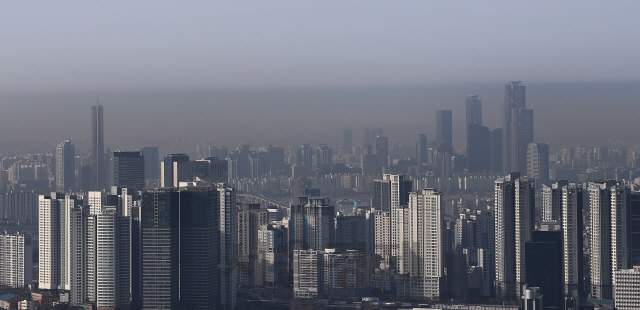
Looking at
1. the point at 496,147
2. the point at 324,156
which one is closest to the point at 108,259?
the point at 324,156

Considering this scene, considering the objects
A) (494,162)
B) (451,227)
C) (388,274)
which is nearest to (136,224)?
(388,274)

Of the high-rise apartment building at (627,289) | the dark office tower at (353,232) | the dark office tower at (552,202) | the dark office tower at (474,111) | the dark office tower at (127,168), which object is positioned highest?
the dark office tower at (474,111)

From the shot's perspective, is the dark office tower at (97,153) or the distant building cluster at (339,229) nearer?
the distant building cluster at (339,229)

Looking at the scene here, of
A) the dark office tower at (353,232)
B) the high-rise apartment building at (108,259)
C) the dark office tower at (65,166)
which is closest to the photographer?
the high-rise apartment building at (108,259)

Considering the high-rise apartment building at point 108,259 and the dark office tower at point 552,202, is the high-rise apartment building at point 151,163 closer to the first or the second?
the high-rise apartment building at point 108,259

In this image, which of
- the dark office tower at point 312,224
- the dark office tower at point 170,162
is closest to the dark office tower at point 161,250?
the dark office tower at point 312,224

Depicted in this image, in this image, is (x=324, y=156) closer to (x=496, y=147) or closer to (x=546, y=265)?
(x=496, y=147)

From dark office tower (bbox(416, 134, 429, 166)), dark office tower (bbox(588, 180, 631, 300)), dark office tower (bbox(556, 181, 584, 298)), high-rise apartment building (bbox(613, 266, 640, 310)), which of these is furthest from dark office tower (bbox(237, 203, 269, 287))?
high-rise apartment building (bbox(613, 266, 640, 310))
